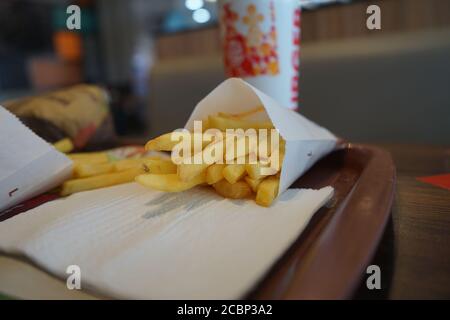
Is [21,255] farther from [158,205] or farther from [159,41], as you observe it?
[159,41]

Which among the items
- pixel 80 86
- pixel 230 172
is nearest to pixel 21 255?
pixel 230 172

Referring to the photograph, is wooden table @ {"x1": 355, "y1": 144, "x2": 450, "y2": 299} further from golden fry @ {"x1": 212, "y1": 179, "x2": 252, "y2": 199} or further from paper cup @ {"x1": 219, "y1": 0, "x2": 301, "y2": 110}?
paper cup @ {"x1": 219, "y1": 0, "x2": 301, "y2": 110}

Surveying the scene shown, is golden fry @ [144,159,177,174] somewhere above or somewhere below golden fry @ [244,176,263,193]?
above

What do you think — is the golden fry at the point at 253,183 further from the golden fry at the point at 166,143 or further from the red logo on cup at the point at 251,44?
the red logo on cup at the point at 251,44

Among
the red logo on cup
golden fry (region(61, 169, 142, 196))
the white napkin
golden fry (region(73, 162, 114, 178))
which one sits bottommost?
the white napkin

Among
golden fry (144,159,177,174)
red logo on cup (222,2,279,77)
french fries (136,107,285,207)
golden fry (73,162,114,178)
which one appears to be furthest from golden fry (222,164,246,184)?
red logo on cup (222,2,279,77)

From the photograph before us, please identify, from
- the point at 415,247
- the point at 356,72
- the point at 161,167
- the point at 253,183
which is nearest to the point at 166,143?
the point at 161,167

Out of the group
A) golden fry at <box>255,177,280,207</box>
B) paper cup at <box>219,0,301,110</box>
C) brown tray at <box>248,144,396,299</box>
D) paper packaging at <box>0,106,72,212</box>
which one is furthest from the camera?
paper cup at <box>219,0,301,110</box>

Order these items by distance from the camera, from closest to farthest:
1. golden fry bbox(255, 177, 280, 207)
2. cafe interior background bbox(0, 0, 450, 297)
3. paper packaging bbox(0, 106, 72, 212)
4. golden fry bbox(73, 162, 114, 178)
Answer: golden fry bbox(255, 177, 280, 207)
paper packaging bbox(0, 106, 72, 212)
golden fry bbox(73, 162, 114, 178)
cafe interior background bbox(0, 0, 450, 297)
